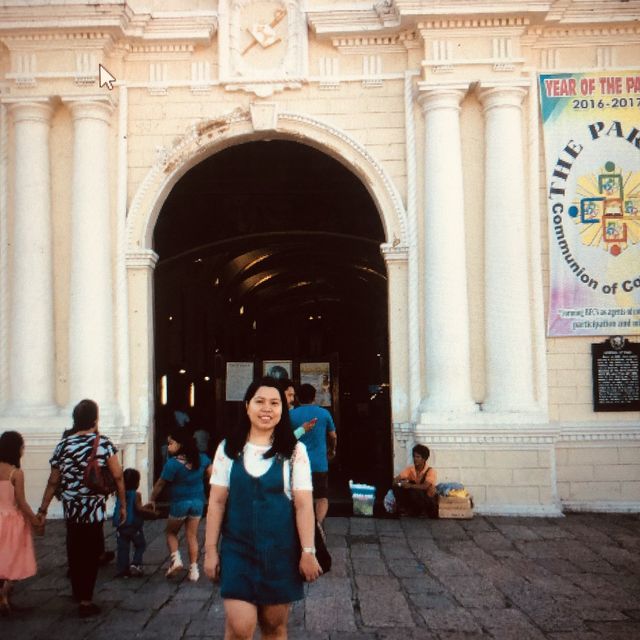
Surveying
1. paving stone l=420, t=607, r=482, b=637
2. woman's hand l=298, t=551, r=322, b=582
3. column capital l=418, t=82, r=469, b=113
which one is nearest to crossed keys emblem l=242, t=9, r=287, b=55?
column capital l=418, t=82, r=469, b=113

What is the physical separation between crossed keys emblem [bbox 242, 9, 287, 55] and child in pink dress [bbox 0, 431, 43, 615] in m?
6.72

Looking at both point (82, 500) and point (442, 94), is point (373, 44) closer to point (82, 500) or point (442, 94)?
point (442, 94)

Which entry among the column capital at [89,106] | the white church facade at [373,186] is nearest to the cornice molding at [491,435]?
the white church facade at [373,186]

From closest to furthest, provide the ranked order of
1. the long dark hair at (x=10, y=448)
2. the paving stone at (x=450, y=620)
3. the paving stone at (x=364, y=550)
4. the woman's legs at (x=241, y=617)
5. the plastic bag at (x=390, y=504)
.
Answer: the woman's legs at (x=241, y=617)
the paving stone at (x=450, y=620)
the long dark hair at (x=10, y=448)
the paving stone at (x=364, y=550)
the plastic bag at (x=390, y=504)

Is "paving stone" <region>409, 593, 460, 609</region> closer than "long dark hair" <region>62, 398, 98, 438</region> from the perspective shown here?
Yes

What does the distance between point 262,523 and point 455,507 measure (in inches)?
245

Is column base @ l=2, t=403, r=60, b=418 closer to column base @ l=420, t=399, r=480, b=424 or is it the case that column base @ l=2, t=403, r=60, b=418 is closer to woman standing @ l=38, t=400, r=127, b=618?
woman standing @ l=38, t=400, r=127, b=618

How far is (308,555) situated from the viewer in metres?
3.89

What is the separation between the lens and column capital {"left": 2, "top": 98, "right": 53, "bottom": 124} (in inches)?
418

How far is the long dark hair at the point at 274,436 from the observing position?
4047 millimetres

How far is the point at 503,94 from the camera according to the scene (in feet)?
34.5

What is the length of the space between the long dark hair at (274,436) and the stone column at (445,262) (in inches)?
244

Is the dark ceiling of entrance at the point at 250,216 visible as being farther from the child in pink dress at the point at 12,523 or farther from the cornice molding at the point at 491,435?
the child in pink dress at the point at 12,523

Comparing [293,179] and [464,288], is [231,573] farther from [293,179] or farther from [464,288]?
[293,179]
